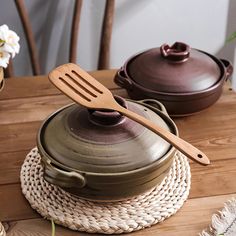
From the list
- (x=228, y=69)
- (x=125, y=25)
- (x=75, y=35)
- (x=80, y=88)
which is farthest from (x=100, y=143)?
(x=125, y=25)

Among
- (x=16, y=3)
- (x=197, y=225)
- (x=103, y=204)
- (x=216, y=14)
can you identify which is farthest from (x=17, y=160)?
(x=216, y=14)

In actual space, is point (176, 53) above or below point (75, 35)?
above

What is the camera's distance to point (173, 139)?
2.60 feet

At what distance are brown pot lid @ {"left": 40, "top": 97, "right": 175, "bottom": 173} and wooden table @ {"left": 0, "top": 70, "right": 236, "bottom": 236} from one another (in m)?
0.11

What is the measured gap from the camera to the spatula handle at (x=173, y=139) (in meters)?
0.76

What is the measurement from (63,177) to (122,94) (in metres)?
0.44

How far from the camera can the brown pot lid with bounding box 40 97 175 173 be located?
779mm

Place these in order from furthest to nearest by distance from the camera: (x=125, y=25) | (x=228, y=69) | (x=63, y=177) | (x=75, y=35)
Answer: (x=125, y=25), (x=75, y=35), (x=228, y=69), (x=63, y=177)

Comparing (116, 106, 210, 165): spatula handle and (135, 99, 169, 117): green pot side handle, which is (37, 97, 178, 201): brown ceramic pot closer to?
(116, 106, 210, 165): spatula handle

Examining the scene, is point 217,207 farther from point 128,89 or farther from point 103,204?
point 128,89

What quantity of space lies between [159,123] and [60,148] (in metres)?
0.19

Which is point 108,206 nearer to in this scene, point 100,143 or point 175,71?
point 100,143

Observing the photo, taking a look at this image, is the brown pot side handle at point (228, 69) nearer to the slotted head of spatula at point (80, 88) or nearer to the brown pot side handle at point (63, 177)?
the slotted head of spatula at point (80, 88)

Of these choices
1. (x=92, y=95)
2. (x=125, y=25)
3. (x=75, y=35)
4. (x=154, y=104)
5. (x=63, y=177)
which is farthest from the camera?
(x=125, y=25)
